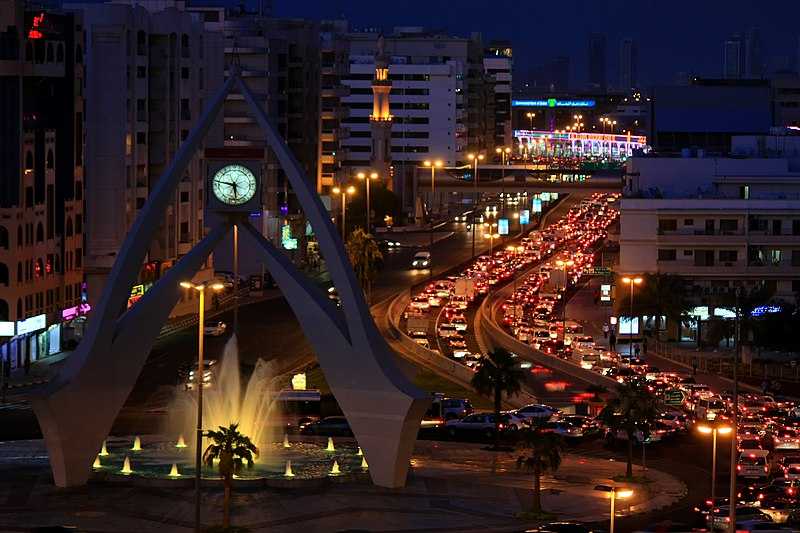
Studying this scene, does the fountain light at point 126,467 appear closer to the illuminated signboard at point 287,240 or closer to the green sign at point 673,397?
the green sign at point 673,397

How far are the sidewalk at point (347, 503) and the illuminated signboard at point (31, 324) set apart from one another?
23886 millimetres

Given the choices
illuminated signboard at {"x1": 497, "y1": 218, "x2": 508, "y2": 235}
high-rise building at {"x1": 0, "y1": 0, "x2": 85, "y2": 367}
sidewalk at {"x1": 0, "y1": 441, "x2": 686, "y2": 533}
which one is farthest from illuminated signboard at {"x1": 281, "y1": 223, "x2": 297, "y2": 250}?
sidewalk at {"x1": 0, "y1": 441, "x2": 686, "y2": 533}

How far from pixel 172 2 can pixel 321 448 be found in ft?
188

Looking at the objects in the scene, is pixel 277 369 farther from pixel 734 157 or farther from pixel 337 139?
pixel 337 139

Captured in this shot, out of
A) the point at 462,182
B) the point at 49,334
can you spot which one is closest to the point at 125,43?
the point at 49,334

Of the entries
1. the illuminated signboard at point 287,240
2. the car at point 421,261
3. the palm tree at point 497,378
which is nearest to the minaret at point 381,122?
the car at point 421,261

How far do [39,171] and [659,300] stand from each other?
29694 mm

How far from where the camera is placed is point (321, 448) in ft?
219

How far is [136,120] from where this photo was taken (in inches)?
4087

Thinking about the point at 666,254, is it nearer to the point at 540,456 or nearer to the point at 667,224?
the point at 667,224

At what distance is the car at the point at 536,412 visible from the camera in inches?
2928

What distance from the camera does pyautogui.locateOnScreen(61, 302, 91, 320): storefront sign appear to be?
9291 cm

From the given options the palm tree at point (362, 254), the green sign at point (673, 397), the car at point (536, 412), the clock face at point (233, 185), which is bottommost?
the green sign at point (673, 397)

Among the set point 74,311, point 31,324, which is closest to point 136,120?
point 74,311
